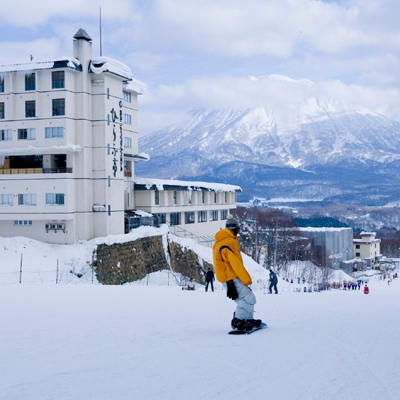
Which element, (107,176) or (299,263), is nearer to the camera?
(107,176)

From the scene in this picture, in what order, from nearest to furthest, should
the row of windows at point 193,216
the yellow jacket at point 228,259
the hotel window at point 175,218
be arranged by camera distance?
the yellow jacket at point 228,259
the hotel window at point 175,218
the row of windows at point 193,216

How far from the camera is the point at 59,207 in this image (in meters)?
34.6

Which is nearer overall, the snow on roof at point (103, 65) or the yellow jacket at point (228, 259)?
the yellow jacket at point (228, 259)

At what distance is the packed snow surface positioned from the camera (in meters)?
5.34

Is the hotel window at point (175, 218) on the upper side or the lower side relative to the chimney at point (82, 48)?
lower

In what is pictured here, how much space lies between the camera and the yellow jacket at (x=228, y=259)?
8156mm

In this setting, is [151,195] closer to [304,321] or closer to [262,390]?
[304,321]

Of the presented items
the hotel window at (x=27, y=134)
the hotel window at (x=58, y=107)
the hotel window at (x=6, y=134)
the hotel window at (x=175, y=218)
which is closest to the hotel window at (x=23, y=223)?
the hotel window at (x=27, y=134)

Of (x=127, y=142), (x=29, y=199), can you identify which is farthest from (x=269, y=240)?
(x=29, y=199)

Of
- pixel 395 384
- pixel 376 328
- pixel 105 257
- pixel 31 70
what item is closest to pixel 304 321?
pixel 376 328

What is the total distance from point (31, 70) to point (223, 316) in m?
28.7

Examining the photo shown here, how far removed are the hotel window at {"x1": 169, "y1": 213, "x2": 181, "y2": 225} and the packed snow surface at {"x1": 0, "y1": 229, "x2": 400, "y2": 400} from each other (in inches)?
1308

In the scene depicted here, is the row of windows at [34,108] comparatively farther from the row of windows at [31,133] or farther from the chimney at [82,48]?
the chimney at [82,48]

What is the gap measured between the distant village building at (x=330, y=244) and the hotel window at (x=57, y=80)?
57.9 metres
